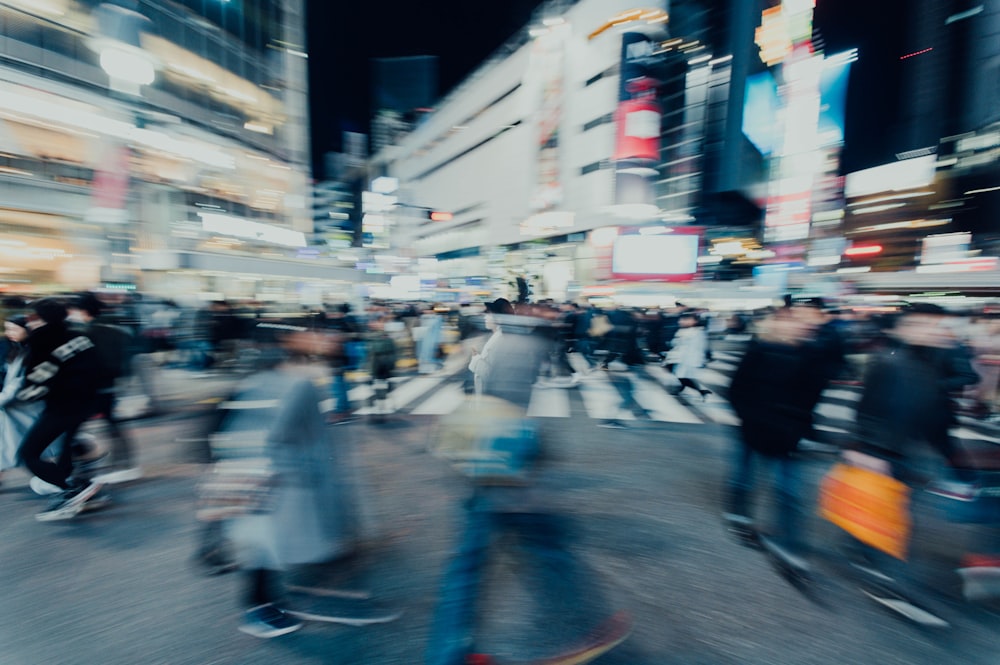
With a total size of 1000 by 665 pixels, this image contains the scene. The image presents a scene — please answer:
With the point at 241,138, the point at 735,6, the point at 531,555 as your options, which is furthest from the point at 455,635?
the point at 735,6

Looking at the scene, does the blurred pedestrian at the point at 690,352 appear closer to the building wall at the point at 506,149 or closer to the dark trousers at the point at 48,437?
the dark trousers at the point at 48,437

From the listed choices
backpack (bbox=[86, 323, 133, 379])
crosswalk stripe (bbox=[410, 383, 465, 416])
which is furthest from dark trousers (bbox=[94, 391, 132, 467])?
crosswalk stripe (bbox=[410, 383, 465, 416])

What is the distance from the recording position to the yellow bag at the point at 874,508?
2.88m

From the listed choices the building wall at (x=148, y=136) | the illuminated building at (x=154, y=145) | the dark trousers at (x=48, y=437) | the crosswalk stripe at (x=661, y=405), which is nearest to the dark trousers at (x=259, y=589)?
the dark trousers at (x=48, y=437)

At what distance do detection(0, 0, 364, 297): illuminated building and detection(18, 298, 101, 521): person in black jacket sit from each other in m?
16.6

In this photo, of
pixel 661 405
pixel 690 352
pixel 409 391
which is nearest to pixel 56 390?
pixel 409 391

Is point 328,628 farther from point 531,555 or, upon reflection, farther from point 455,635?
point 531,555

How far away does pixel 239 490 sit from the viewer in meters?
2.53

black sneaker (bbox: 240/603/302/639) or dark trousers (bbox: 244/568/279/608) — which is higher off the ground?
dark trousers (bbox: 244/568/279/608)

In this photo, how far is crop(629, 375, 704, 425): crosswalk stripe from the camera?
7.70 meters

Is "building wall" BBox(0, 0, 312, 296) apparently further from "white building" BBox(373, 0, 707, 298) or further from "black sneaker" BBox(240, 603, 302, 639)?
"white building" BBox(373, 0, 707, 298)

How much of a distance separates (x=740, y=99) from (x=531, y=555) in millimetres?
53974

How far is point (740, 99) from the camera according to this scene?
46.4 meters

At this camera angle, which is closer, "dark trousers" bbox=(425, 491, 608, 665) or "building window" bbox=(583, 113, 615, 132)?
"dark trousers" bbox=(425, 491, 608, 665)
